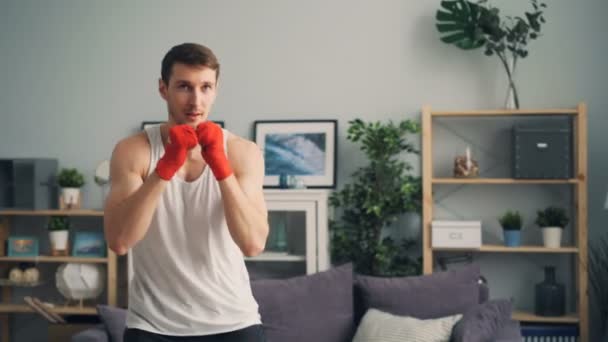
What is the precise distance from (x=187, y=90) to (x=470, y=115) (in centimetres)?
258

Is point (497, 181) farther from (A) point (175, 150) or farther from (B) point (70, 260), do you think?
(A) point (175, 150)

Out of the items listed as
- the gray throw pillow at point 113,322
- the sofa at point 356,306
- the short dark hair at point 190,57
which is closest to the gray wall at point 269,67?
the sofa at point 356,306

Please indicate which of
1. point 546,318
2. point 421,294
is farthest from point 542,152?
point 421,294

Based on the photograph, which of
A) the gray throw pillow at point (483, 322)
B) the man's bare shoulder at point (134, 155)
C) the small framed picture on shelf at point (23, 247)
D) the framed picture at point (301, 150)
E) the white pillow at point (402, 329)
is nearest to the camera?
the man's bare shoulder at point (134, 155)

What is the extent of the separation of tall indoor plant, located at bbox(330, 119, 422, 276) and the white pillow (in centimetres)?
61

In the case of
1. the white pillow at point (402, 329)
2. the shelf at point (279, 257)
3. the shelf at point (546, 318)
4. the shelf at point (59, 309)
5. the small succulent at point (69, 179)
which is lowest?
the shelf at point (59, 309)

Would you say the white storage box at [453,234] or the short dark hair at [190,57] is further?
the white storage box at [453,234]

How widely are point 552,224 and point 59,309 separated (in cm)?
261

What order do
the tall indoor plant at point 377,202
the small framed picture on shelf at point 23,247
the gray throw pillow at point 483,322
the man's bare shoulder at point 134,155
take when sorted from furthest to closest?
the small framed picture on shelf at point 23,247, the tall indoor plant at point 377,202, the gray throw pillow at point 483,322, the man's bare shoulder at point 134,155

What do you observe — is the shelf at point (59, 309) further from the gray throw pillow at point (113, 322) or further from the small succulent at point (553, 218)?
the small succulent at point (553, 218)

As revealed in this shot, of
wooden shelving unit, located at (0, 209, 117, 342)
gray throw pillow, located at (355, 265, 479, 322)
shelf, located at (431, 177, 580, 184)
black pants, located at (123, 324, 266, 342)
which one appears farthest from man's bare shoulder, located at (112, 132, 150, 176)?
wooden shelving unit, located at (0, 209, 117, 342)

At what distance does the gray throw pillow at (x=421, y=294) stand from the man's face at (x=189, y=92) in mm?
1979

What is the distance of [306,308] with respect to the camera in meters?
3.36

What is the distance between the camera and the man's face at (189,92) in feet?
5.12
